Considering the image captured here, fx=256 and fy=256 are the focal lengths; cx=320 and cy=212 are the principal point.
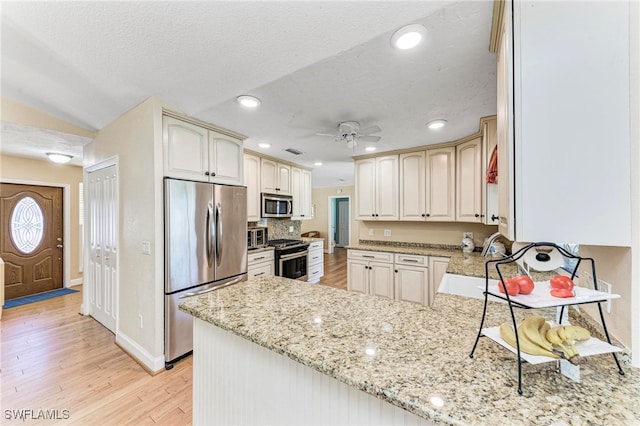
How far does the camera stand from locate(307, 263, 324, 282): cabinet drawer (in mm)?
4935

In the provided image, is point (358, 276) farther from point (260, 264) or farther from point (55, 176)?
point (55, 176)

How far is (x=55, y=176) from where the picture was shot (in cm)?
449

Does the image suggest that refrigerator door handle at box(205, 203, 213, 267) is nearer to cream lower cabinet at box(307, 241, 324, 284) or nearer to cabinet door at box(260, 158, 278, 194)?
cabinet door at box(260, 158, 278, 194)

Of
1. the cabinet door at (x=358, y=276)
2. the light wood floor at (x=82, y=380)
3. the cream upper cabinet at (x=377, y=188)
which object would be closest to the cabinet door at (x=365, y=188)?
the cream upper cabinet at (x=377, y=188)

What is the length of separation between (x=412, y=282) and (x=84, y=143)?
459cm

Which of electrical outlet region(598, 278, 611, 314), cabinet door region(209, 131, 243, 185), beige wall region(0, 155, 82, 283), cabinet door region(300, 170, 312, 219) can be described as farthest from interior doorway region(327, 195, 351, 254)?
electrical outlet region(598, 278, 611, 314)

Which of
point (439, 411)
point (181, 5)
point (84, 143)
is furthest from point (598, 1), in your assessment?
point (84, 143)

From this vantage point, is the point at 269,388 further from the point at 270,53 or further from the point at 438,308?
the point at 270,53

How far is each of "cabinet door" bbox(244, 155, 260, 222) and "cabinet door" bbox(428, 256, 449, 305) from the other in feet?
8.41

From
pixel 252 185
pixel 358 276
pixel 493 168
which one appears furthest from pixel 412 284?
pixel 252 185

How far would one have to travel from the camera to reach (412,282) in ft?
11.2

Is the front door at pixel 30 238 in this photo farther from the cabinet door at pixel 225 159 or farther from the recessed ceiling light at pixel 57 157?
the cabinet door at pixel 225 159

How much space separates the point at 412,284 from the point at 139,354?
3106 mm

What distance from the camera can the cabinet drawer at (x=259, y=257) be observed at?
11.8 ft
